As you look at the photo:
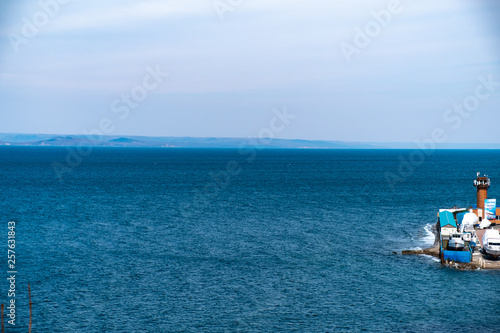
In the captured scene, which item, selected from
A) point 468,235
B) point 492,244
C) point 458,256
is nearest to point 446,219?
point 468,235

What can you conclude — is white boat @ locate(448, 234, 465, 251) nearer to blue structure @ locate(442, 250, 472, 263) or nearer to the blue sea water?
blue structure @ locate(442, 250, 472, 263)

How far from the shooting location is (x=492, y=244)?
167 ft

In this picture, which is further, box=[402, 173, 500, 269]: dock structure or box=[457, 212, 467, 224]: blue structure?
box=[457, 212, 467, 224]: blue structure

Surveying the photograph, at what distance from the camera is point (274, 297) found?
1635 inches

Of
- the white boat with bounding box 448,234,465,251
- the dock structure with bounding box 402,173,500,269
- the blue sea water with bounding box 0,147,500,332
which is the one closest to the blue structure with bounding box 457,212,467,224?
the dock structure with bounding box 402,173,500,269

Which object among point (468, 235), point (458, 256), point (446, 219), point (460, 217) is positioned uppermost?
point (460, 217)

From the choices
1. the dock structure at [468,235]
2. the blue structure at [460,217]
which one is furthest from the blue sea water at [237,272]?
the blue structure at [460,217]

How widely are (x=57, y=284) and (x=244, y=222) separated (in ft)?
118

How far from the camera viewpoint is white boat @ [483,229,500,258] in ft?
165

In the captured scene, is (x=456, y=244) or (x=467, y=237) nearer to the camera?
(x=456, y=244)

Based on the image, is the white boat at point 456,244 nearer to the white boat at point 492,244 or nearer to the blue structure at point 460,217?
the white boat at point 492,244

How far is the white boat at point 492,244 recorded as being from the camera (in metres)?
50.4

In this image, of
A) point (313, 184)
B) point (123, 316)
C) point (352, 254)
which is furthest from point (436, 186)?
point (123, 316)

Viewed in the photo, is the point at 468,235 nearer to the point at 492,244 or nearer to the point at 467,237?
the point at 467,237
